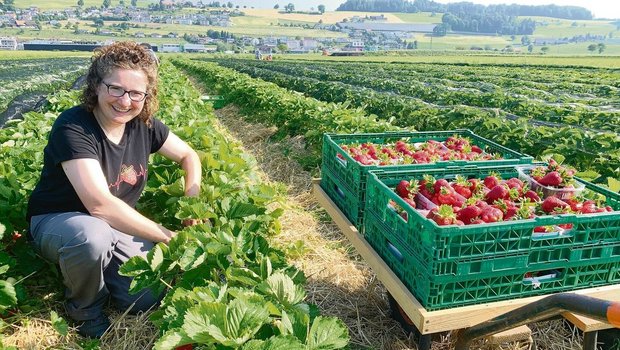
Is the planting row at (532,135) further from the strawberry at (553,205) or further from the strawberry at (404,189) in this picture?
the strawberry at (404,189)

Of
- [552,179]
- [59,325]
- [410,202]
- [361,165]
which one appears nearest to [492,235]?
[410,202]

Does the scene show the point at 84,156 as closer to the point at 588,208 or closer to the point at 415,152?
the point at 415,152

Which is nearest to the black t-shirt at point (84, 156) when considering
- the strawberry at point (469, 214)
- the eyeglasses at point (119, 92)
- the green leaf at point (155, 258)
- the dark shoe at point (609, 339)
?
the eyeglasses at point (119, 92)

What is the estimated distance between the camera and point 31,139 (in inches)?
200

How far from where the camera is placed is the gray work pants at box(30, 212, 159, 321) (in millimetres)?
3012

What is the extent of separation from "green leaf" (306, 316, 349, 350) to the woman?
4.91ft

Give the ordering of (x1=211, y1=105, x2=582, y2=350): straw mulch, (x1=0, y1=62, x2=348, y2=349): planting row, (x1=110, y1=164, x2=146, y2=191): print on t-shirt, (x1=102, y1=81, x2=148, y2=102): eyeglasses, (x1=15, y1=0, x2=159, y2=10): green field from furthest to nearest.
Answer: (x1=15, y1=0, x2=159, y2=10): green field, (x1=110, y1=164, x2=146, y2=191): print on t-shirt, (x1=211, y1=105, x2=582, y2=350): straw mulch, (x1=102, y1=81, x2=148, y2=102): eyeglasses, (x1=0, y1=62, x2=348, y2=349): planting row

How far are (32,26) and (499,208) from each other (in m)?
141

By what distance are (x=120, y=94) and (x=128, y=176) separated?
0.61m

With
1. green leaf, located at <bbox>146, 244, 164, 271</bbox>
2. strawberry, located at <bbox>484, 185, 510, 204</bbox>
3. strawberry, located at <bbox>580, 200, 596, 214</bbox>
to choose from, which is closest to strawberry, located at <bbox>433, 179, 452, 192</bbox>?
strawberry, located at <bbox>484, 185, 510, 204</bbox>

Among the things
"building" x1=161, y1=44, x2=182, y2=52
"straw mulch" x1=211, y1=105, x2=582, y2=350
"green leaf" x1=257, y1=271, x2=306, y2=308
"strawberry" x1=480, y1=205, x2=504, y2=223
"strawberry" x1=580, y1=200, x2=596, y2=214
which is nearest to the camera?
"green leaf" x1=257, y1=271, x2=306, y2=308

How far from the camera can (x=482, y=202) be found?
2.77 m

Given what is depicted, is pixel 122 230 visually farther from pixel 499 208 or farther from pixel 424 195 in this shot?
pixel 499 208

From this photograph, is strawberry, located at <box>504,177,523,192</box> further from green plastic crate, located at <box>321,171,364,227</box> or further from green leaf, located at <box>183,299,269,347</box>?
Result: green leaf, located at <box>183,299,269,347</box>
